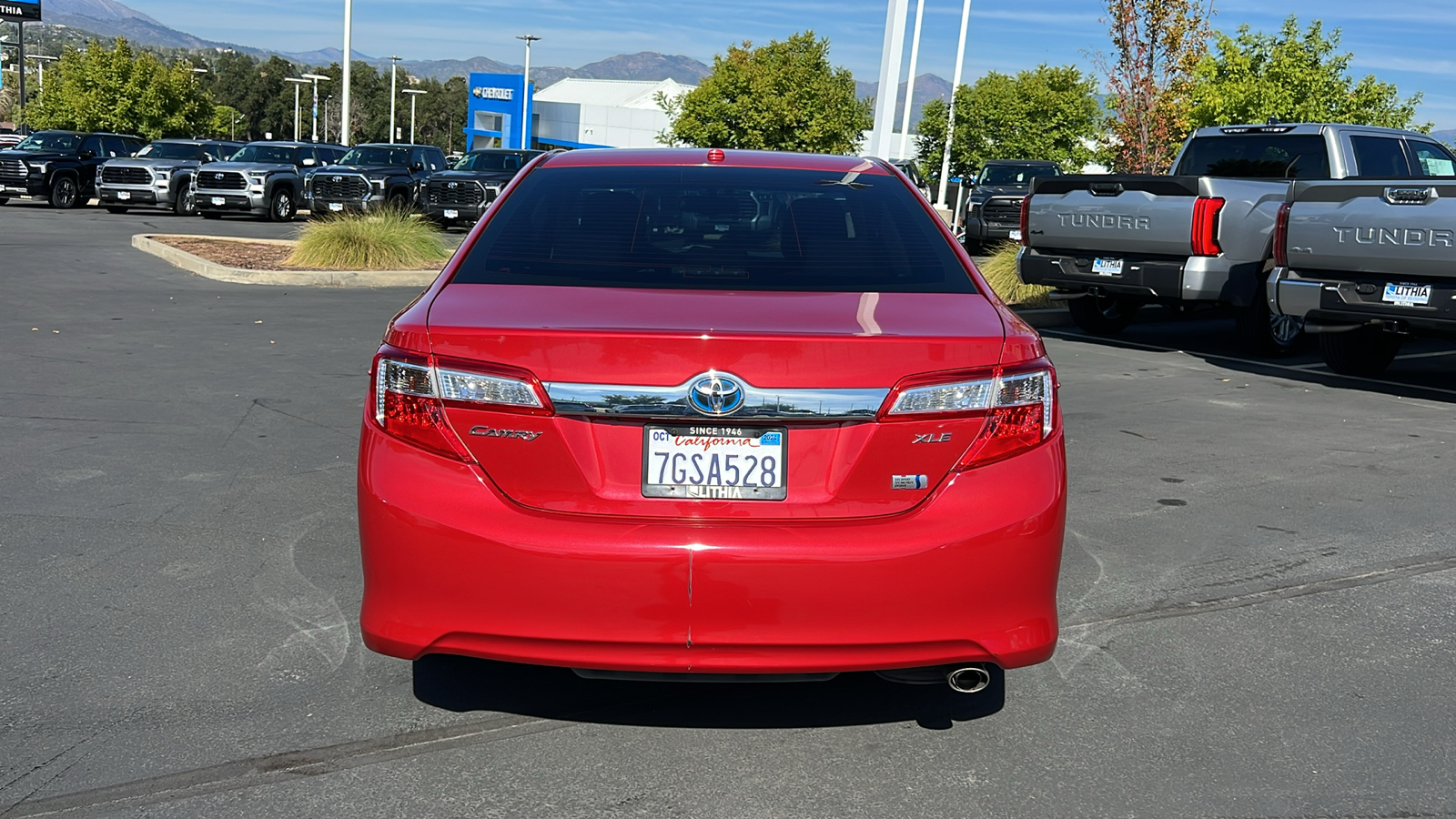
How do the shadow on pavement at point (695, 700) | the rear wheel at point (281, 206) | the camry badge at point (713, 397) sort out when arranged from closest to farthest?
the camry badge at point (713, 397) → the shadow on pavement at point (695, 700) → the rear wheel at point (281, 206)

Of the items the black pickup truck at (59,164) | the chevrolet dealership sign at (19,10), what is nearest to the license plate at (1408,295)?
the black pickup truck at (59,164)

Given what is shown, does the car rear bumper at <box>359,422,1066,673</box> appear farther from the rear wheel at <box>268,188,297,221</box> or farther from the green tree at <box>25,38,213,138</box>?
the green tree at <box>25,38,213,138</box>

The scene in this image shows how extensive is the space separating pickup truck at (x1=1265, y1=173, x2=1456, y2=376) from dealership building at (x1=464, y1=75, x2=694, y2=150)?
84.6 meters

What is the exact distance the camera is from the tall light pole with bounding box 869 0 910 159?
28.3 m

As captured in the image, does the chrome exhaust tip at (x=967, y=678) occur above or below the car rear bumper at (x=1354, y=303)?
below

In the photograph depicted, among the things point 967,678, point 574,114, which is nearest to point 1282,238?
point 967,678

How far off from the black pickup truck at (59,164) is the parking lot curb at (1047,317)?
24.5 meters

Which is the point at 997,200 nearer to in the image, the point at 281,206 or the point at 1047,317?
the point at 1047,317

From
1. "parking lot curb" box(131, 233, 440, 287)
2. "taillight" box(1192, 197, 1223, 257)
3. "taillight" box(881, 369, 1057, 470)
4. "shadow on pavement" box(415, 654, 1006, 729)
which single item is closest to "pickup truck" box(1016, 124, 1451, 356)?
"taillight" box(1192, 197, 1223, 257)

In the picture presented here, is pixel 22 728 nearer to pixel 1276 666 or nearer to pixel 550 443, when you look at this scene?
pixel 550 443

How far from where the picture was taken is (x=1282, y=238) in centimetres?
1090

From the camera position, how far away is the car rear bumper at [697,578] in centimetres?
317

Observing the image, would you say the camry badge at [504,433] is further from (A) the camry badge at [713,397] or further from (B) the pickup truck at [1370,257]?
(B) the pickup truck at [1370,257]

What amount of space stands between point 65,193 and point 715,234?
3140 centimetres
